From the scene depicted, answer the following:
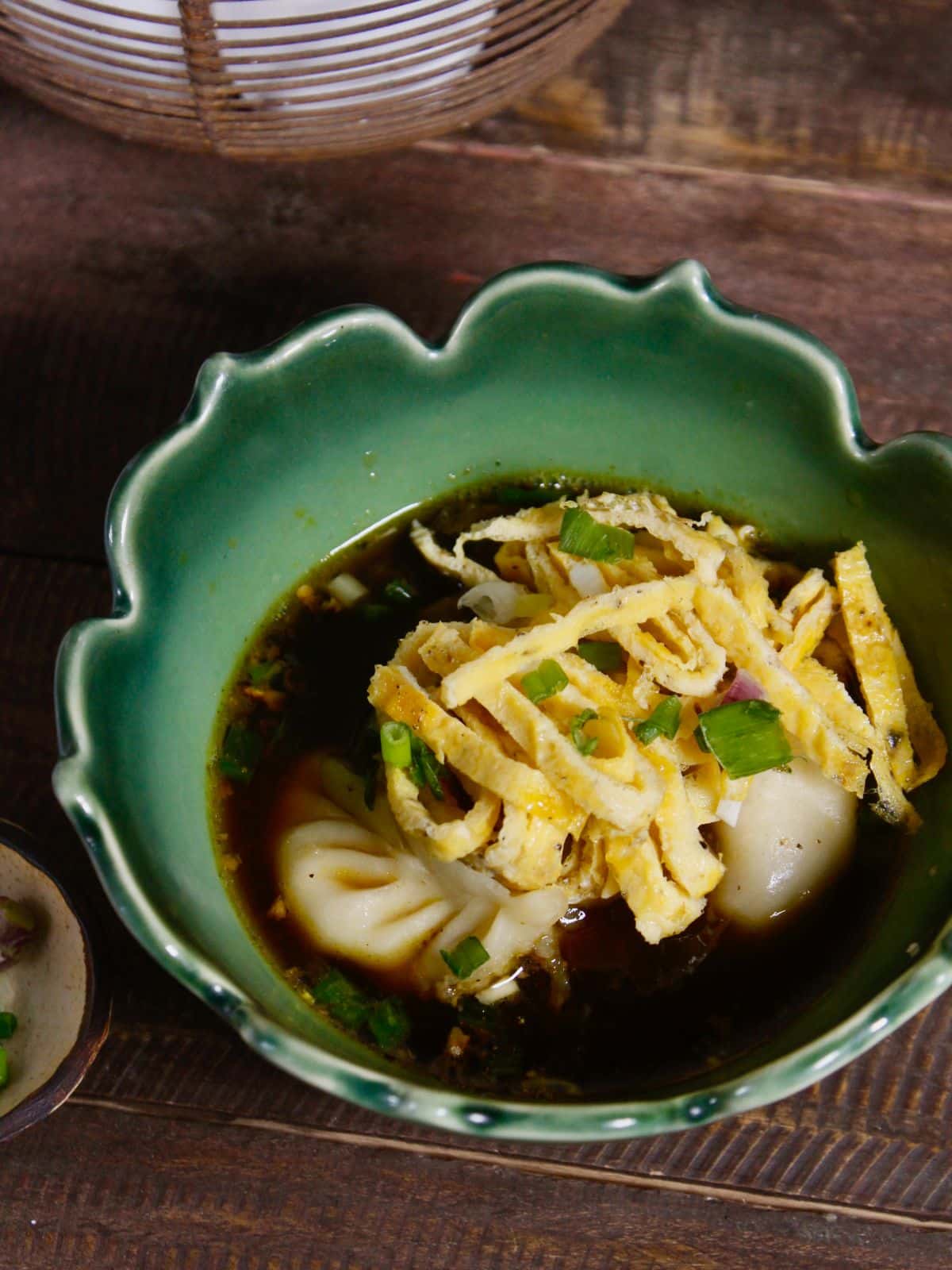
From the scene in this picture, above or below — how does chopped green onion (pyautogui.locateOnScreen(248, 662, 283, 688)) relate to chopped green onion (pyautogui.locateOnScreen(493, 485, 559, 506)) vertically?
below

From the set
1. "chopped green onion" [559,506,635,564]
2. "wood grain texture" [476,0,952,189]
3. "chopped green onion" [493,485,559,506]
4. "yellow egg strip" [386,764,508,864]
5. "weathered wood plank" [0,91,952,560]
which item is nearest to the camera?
"yellow egg strip" [386,764,508,864]

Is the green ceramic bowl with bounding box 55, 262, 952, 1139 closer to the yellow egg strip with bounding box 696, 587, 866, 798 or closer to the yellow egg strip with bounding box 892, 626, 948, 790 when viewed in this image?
the yellow egg strip with bounding box 892, 626, 948, 790

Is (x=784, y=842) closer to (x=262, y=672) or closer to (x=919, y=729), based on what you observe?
(x=919, y=729)

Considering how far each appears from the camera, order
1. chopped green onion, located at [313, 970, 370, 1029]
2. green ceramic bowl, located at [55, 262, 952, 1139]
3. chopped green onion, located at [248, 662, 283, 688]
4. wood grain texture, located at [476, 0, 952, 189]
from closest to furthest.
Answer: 1. green ceramic bowl, located at [55, 262, 952, 1139]
2. chopped green onion, located at [313, 970, 370, 1029]
3. chopped green onion, located at [248, 662, 283, 688]
4. wood grain texture, located at [476, 0, 952, 189]

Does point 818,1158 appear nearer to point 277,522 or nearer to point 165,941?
point 165,941

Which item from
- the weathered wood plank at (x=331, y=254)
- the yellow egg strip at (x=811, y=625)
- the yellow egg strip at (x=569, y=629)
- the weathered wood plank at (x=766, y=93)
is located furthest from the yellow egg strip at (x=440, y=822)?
the weathered wood plank at (x=766, y=93)

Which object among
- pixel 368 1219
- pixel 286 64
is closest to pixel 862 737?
pixel 368 1219

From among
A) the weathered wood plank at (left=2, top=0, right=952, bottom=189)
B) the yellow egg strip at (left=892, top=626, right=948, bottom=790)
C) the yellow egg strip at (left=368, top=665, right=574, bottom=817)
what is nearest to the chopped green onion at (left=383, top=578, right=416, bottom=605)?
the yellow egg strip at (left=368, top=665, right=574, bottom=817)
